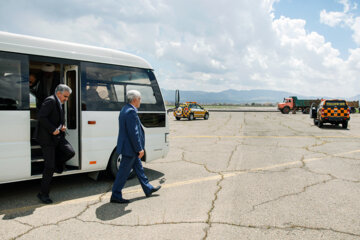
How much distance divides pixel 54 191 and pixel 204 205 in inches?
103

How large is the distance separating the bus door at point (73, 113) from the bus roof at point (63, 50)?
290 millimetres

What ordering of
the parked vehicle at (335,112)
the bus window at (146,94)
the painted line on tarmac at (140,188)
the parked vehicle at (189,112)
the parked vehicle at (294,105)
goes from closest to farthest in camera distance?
the painted line on tarmac at (140,188) < the bus window at (146,94) < the parked vehicle at (335,112) < the parked vehicle at (189,112) < the parked vehicle at (294,105)

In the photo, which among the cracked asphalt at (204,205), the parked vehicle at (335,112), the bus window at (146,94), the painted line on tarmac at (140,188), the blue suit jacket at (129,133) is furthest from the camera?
the parked vehicle at (335,112)

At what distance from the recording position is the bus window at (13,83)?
407 cm

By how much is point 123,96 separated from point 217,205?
2.67m

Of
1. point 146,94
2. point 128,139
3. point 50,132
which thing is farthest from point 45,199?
point 146,94

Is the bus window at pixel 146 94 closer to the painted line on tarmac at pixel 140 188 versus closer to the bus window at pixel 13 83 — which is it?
the painted line on tarmac at pixel 140 188

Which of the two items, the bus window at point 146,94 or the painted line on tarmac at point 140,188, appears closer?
the painted line on tarmac at point 140,188

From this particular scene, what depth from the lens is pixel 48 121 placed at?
4051 mm

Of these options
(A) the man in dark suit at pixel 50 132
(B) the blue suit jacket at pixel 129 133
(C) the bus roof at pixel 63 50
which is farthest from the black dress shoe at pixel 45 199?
(C) the bus roof at pixel 63 50

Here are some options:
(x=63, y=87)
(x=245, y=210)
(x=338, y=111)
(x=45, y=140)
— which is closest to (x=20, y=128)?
(x=45, y=140)

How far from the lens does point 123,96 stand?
539 cm

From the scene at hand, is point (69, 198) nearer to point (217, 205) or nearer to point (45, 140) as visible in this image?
point (45, 140)

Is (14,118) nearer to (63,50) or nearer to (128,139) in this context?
(63,50)
